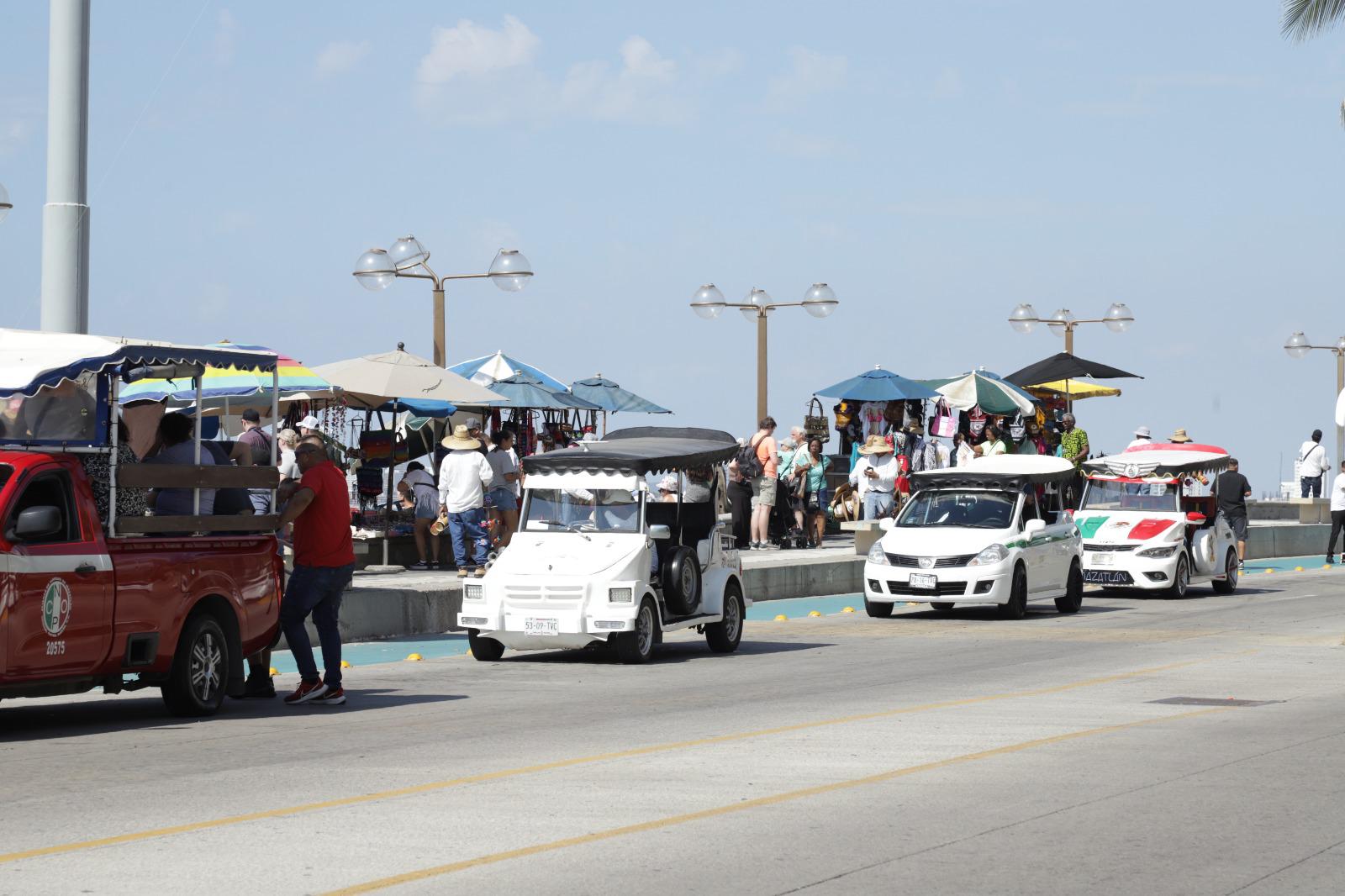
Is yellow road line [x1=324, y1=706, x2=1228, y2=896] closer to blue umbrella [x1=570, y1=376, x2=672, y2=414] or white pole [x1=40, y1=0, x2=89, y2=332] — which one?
white pole [x1=40, y1=0, x2=89, y2=332]

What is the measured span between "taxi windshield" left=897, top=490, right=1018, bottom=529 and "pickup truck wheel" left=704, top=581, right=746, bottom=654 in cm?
561

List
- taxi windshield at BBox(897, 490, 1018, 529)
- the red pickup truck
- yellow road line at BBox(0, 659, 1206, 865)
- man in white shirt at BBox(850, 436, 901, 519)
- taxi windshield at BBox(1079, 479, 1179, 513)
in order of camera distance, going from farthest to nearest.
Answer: man in white shirt at BBox(850, 436, 901, 519) < taxi windshield at BBox(1079, 479, 1179, 513) < taxi windshield at BBox(897, 490, 1018, 529) < the red pickup truck < yellow road line at BBox(0, 659, 1206, 865)

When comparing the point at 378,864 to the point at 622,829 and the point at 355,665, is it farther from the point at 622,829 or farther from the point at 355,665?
the point at 355,665

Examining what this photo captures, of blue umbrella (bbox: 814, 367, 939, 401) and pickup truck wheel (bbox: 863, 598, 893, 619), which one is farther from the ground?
blue umbrella (bbox: 814, 367, 939, 401)

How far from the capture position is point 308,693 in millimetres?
14570

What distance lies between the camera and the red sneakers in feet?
47.7

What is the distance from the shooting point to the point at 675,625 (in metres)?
18.8

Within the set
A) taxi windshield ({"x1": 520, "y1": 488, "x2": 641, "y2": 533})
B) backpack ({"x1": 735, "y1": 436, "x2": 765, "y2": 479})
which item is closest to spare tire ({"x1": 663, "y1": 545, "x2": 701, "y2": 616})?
taxi windshield ({"x1": 520, "y1": 488, "x2": 641, "y2": 533})

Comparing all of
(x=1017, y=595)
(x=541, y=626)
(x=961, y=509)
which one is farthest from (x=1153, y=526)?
(x=541, y=626)

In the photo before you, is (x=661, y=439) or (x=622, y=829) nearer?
(x=622, y=829)

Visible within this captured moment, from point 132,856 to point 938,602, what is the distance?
17.3 m

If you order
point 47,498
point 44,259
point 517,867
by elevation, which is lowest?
point 517,867

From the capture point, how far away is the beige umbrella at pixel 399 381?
27281 mm

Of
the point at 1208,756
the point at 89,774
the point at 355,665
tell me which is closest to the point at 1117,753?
the point at 1208,756
